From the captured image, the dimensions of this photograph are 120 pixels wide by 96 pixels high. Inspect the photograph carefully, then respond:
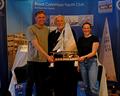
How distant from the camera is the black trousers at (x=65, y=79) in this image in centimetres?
460

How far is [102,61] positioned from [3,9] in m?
1.87

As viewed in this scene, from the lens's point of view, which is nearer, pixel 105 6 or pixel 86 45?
pixel 86 45

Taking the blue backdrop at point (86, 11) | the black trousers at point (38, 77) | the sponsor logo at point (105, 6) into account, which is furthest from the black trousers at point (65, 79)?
the sponsor logo at point (105, 6)

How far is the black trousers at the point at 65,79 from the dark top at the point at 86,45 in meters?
0.25

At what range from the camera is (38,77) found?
14.8 ft

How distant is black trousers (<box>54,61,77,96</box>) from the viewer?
460cm

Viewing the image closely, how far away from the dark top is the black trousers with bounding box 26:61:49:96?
1.91 feet

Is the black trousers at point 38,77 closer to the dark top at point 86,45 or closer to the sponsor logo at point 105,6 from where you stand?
the dark top at point 86,45

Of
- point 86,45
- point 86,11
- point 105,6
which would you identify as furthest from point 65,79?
point 105,6

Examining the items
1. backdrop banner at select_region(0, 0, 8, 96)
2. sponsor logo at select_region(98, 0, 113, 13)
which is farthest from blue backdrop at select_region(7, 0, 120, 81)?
backdrop banner at select_region(0, 0, 8, 96)

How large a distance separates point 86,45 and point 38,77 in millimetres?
856

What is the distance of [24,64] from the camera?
5105 mm

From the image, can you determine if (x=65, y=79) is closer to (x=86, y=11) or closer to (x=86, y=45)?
(x=86, y=45)

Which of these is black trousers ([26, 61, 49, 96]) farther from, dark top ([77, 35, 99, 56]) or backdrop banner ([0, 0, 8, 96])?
backdrop banner ([0, 0, 8, 96])
